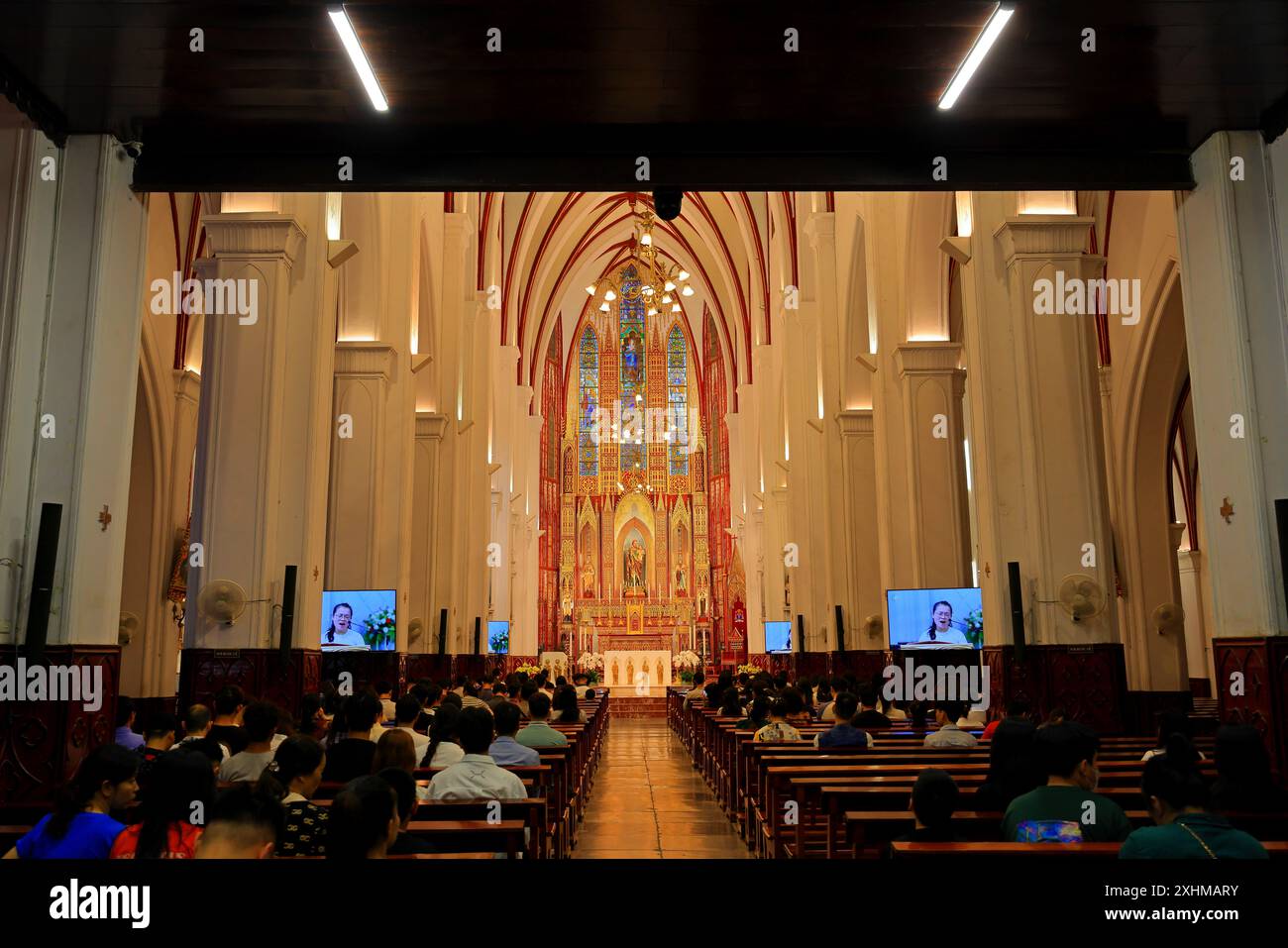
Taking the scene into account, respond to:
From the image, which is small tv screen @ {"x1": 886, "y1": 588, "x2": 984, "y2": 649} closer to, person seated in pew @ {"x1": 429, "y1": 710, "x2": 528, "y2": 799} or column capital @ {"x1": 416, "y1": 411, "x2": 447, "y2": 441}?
person seated in pew @ {"x1": 429, "y1": 710, "x2": 528, "y2": 799}

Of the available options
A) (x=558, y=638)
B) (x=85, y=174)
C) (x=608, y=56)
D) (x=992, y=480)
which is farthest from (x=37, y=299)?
(x=558, y=638)

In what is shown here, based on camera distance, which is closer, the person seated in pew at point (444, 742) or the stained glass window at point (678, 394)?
the person seated in pew at point (444, 742)

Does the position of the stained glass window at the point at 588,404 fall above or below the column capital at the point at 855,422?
above

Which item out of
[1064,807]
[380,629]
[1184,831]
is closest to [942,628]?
[380,629]

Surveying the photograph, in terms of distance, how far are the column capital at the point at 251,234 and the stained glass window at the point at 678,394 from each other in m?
31.8

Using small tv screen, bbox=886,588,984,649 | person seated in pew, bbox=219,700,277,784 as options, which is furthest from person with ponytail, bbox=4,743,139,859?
small tv screen, bbox=886,588,984,649

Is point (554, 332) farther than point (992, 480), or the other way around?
point (554, 332)

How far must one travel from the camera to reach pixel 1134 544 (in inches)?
593

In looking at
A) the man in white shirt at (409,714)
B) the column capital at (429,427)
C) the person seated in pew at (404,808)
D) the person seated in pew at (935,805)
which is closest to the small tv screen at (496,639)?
the column capital at (429,427)

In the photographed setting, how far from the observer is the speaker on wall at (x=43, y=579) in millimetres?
5863

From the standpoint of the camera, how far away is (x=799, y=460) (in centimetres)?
1952

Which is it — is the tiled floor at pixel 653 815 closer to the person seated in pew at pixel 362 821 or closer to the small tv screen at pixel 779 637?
the person seated in pew at pixel 362 821
